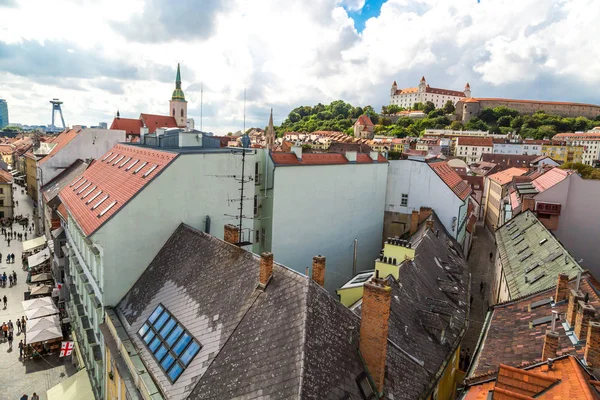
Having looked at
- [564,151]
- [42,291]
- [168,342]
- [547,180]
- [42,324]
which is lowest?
[42,291]

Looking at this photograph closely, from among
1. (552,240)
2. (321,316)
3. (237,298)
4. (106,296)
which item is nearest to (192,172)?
(106,296)

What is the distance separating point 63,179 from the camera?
4428 cm

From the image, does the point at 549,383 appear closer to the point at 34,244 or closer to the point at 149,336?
the point at 149,336

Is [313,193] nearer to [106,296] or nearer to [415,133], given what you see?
[106,296]

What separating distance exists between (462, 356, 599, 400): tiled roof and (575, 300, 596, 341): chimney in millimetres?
2093

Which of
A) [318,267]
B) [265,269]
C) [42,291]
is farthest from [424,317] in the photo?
[42,291]

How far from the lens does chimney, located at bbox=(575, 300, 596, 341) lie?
13.1 metres

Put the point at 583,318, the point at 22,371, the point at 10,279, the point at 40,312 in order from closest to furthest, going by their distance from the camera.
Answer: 1. the point at 583,318
2. the point at 22,371
3. the point at 40,312
4. the point at 10,279

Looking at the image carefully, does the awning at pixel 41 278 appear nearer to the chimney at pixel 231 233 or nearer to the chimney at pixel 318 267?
the chimney at pixel 231 233

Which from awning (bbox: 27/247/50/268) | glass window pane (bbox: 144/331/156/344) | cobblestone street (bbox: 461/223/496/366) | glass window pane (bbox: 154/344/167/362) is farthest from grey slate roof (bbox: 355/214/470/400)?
awning (bbox: 27/247/50/268)

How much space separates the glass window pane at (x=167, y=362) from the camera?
13492 millimetres

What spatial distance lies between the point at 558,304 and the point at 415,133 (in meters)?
157

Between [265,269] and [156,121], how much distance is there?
102130 millimetres

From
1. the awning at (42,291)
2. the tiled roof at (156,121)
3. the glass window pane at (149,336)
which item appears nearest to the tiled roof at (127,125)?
the tiled roof at (156,121)
